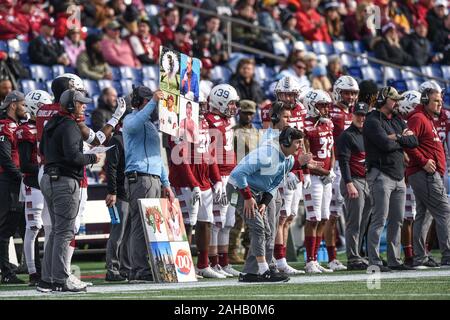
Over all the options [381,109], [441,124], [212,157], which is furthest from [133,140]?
[441,124]

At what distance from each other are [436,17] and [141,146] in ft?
47.5

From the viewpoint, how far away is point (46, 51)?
20.4 meters

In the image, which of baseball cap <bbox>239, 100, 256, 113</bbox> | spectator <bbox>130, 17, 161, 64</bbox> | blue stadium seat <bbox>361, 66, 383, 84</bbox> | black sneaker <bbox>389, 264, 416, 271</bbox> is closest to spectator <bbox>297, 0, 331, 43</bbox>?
blue stadium seat <bbox>361, 66, 383, 84</bbox>

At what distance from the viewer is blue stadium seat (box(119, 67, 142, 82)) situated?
2123 cm

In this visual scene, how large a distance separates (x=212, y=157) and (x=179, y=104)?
4.65 ft

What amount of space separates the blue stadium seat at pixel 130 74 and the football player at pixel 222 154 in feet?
19.7

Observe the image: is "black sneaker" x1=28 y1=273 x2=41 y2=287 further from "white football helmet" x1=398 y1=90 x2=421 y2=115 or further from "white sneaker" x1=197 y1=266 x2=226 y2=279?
"white football helmet" x1=398 y1=90 x2=421 y2=115

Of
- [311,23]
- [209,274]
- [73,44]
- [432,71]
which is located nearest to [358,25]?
[311,23]

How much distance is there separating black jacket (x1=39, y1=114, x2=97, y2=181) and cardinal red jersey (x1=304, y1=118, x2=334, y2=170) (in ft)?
13.3

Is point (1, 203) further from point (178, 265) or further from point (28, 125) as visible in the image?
point (178, 265)

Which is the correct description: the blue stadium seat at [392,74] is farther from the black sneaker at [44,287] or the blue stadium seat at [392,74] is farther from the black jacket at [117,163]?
the black sneaker at [44,287]

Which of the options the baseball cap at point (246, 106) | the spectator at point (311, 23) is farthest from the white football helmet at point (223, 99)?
the spectator at point (311, 23)

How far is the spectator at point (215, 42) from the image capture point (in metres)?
22.4

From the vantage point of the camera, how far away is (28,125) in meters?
14.0
